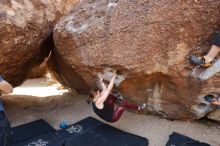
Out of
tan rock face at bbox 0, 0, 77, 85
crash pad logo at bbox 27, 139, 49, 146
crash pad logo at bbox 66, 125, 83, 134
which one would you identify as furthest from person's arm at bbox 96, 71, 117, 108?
tan rock face at bbox 0, 0, 77, 85

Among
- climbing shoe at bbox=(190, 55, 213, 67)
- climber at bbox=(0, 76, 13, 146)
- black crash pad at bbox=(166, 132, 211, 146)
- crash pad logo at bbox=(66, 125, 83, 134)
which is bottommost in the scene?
crash pad logo at bbox=(66, 125, 83, 134)

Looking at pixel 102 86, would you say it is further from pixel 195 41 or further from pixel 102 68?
pixel 195 41

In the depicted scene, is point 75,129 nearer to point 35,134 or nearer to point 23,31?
point 35,134

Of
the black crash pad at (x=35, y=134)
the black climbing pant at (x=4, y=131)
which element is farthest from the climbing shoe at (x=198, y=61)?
the black climbing pant at (x=4, y=131)

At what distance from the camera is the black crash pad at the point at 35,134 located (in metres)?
3.81

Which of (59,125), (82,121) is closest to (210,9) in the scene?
(82,121)

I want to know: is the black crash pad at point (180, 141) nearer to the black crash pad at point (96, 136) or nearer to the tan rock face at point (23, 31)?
the black crash pad at point (96, 136)

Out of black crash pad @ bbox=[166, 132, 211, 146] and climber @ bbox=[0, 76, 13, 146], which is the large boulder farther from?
climber @ bbox=[0, 76, 13, 146]

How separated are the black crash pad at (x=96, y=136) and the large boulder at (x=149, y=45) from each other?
0.53 m

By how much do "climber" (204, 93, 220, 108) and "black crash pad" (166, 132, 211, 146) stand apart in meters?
0.50

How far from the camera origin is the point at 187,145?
3457mm

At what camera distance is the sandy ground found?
3732mm

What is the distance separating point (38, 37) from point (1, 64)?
0.69 metres

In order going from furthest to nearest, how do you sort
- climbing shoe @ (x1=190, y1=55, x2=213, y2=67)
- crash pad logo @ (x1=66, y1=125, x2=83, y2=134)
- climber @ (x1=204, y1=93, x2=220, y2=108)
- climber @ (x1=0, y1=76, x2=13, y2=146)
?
crash pad logo @ (x1=66, y1=125, x2=83, y2=134) → climber @ (x1=204, y1=93, x2=220, y2=108) → climbing shoe @ (x1=190, y1=55, x2=213, y2=67) → climber @ (x1=0, y1=76, x2=13, y2=146)
